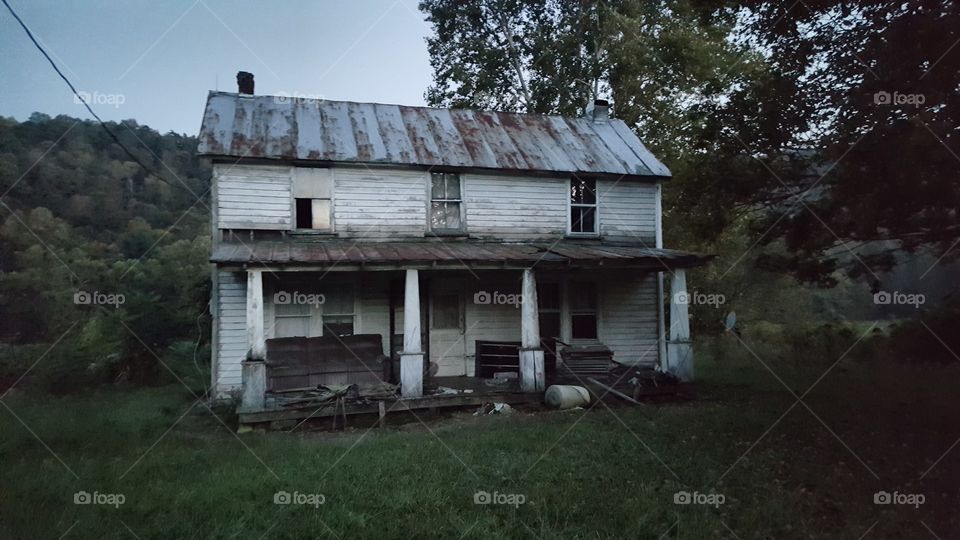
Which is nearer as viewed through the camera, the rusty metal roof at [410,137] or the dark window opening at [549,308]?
the rusty metal roof at [410,137]

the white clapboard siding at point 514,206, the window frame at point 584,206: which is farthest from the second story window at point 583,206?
the white clapboard siding at point 514,206

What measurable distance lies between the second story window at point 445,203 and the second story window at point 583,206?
295 cm

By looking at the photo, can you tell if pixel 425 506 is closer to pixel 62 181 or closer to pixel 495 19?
pixel 495 19

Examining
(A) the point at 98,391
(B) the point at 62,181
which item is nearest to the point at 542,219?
(A) the point at 98,391

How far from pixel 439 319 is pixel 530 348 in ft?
8.84

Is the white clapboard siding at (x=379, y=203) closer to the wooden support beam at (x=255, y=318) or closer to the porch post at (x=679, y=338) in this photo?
the wooden support beam at (x=255, y=318)

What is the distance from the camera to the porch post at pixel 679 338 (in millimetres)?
11547

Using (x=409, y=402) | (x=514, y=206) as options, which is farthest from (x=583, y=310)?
(x=409, y=402)

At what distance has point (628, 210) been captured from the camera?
1358 centimetres

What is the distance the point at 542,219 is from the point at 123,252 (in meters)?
28.1

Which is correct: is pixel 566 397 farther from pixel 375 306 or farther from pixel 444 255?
pixel 375 306

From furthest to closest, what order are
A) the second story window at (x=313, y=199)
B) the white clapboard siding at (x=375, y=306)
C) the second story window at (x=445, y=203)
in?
the second story window at (x=445, y=203)
the white clapboard siding at (x=375, y=306)
the second story window at (x=313, y=199)

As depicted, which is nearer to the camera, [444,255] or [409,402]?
[409,402]

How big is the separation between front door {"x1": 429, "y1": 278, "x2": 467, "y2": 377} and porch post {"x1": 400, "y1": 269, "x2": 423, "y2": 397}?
228 centimetres
